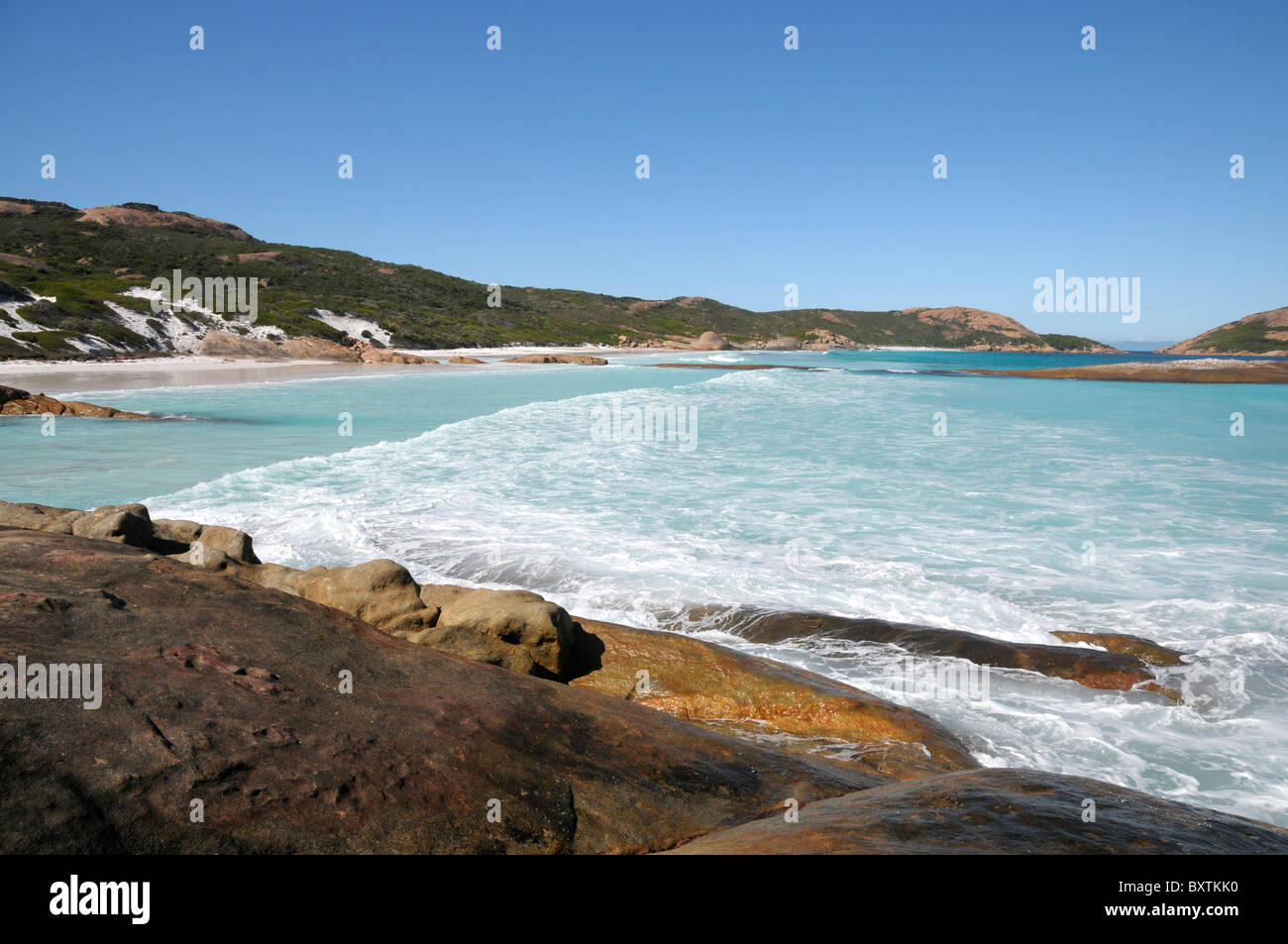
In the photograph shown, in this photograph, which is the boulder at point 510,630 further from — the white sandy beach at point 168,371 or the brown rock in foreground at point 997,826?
the white sandy beach at point 168,371

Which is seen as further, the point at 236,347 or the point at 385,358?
the point at 385,358

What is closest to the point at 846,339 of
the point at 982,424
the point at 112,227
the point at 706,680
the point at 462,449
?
the point at 112,227

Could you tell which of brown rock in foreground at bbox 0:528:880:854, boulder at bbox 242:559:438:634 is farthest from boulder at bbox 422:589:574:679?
brown rock in foreground at bbox 0:528:880:854

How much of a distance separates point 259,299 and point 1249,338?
169 m

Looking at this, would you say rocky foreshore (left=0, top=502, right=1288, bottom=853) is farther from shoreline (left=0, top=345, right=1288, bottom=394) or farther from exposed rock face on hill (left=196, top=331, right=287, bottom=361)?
exposed rock face on hill (left=196, top=331, right=287, bottom=361)

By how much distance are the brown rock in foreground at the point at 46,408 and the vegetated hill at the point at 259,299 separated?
65.2 feet

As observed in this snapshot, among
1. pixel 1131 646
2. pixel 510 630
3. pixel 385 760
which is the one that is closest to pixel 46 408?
pixel 510 630

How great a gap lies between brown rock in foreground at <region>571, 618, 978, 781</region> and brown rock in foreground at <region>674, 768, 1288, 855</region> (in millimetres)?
1178

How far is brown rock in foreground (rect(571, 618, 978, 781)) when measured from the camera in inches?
199

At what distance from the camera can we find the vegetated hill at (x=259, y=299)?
4344 cm

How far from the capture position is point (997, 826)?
305 centimetres

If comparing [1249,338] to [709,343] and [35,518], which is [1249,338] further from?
[35,518]
